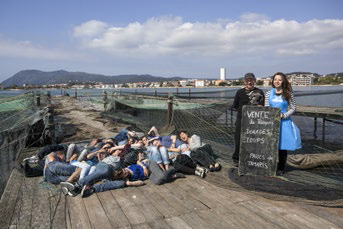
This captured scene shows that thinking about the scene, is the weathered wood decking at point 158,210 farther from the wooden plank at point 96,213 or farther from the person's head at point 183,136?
the person's head at point 183,136

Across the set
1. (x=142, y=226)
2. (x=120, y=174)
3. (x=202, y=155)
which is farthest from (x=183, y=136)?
(x=142, y=226)

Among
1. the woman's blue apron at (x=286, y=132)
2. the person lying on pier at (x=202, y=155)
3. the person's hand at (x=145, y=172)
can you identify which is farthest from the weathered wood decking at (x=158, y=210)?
the woman's blue apron at (x=286, y=132)

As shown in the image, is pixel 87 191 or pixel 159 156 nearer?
pixel 87 191

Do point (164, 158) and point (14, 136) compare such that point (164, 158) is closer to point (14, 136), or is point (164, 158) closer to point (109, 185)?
point (109, 185)

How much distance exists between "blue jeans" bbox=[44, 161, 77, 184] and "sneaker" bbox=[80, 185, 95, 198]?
0.57 meters

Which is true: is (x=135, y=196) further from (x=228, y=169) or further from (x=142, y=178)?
(x=228, y=169)

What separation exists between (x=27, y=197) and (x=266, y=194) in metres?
3.33

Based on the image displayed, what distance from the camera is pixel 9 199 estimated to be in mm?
3549

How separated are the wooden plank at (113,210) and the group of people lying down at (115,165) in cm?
19

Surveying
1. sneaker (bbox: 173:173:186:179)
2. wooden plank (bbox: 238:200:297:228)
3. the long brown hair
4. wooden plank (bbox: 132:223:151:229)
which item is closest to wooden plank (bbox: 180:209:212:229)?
wooden plank (bbox: 132:223:151:229)

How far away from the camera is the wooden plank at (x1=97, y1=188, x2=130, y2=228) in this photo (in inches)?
115

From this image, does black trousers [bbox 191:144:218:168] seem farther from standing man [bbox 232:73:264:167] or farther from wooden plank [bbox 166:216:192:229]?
wooden plank [bbox 166:216:192:229]

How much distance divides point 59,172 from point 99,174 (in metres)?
0.67

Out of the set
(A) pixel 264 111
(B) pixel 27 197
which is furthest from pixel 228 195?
(B) pixel 27 197
